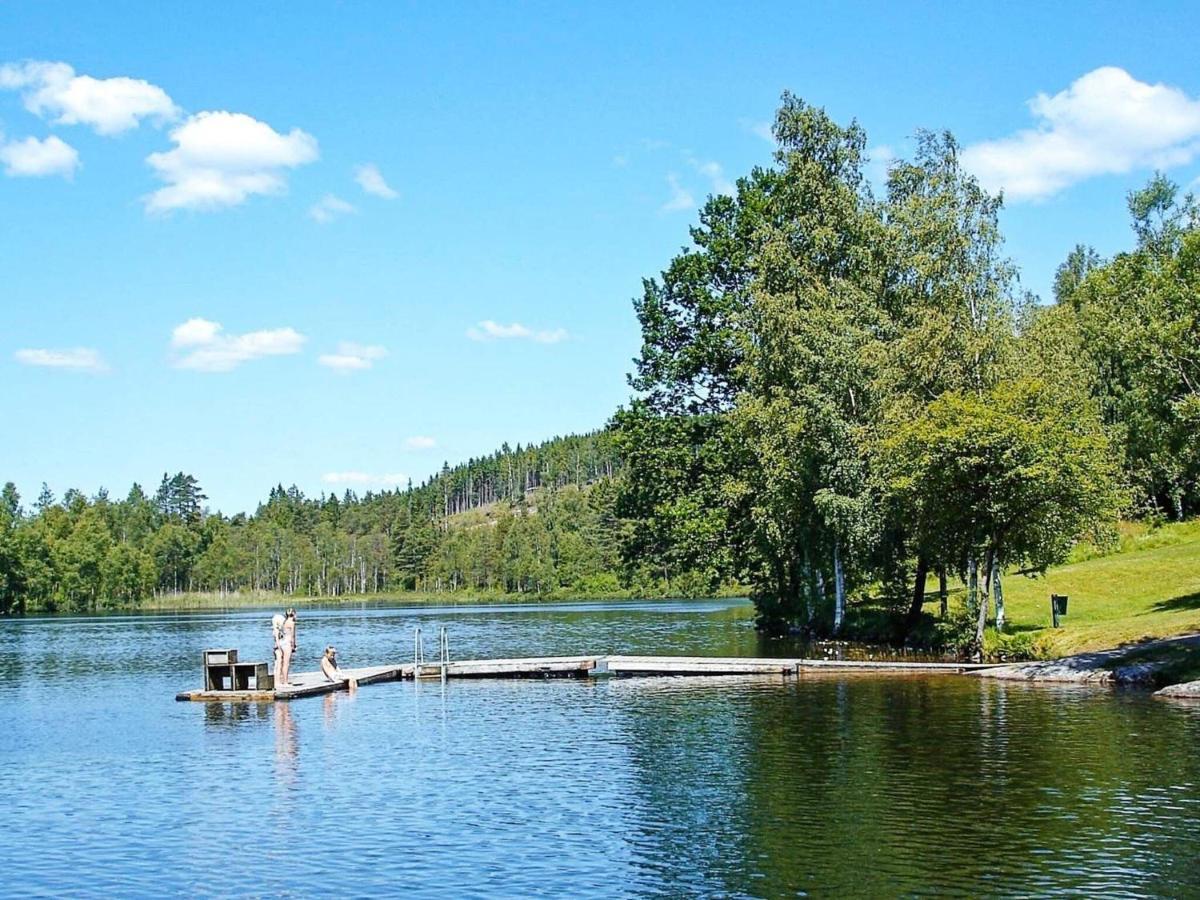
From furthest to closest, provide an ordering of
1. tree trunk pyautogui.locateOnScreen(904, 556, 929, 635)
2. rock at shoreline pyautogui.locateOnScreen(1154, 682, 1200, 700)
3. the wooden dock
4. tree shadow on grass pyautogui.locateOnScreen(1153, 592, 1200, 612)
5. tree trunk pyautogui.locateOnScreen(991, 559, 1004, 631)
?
tree trunk pyautogui.locateOnScreen(904, 556, 929, 635) < tree trunk pyautogui.locateOnScreen(991, 559, 1004, 631) < tree shadow on grass pyautogui.locateOnScreen(1153, 592, 1200, 612) < the wooden dock < rock at shoreline pyautogui.locateOnScreen(1154, 682, 1200, 700)

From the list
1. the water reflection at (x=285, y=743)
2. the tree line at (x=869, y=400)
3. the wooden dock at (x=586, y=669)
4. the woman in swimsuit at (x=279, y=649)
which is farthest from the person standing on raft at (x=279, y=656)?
the tree line at (x=869, y=400)

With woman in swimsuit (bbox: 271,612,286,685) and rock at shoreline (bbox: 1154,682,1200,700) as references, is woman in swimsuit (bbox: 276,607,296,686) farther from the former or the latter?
rock at shoreline (bbox: 1154,682,1200,700)

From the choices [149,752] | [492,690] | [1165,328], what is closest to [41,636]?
[492,690]

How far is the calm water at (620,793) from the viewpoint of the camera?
21.2 m

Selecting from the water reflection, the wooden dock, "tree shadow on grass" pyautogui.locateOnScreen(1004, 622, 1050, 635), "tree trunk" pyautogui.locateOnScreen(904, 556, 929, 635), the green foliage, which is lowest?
the water reflection

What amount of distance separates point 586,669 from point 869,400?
19255mm

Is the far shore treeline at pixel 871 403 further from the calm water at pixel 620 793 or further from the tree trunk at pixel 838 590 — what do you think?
the calm water at pixel 620 793

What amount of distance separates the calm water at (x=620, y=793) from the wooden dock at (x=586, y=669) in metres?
1.88

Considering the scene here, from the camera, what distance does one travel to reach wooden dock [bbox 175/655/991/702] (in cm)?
4903

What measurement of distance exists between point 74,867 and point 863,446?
41.0 metres

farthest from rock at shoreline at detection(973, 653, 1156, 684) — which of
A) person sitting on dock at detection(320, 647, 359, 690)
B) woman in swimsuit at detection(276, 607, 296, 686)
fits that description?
woman in swimsuit at detection(276, 607, 296, 686)

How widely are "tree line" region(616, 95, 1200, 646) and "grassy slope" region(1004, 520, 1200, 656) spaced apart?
3.18 meters

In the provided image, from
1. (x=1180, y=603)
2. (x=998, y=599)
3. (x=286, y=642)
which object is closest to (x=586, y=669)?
(x=286, y=642)

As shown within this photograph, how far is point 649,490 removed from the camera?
7619 centimetres
